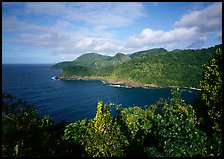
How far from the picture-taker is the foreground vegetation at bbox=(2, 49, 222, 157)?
10.6 meters

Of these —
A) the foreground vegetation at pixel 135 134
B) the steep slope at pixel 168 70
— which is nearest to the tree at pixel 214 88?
the foreground vegetation at pixel 135 134

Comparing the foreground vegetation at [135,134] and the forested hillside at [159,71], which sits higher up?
the forested hillside at [159,71]

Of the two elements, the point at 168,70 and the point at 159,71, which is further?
the point at 168,70

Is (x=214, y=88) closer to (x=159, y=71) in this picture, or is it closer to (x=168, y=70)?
(x=159, y=71)

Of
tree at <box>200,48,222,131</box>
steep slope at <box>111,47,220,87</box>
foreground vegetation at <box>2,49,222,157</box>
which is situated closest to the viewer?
foreground vegetation at <box>2,49,222,157</box>

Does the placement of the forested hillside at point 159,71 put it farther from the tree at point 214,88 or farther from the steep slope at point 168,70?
the tree at point 214,88

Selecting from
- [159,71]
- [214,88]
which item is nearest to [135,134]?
[214,88]

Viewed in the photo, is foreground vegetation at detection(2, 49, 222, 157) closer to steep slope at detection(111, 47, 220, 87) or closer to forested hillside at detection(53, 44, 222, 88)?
forested hillside at detection(53, 44, 222, 88)

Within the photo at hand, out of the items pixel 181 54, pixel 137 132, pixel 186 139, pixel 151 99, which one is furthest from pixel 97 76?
pixel 186 139

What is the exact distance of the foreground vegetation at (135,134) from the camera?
10.6 metres

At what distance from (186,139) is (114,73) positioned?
564ft

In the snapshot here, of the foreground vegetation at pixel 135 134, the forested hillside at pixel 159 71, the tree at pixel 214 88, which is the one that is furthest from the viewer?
the forested hillside at pixel 159 71

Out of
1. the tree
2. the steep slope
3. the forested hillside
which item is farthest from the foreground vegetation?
the steep slope

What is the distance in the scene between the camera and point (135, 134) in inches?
874
